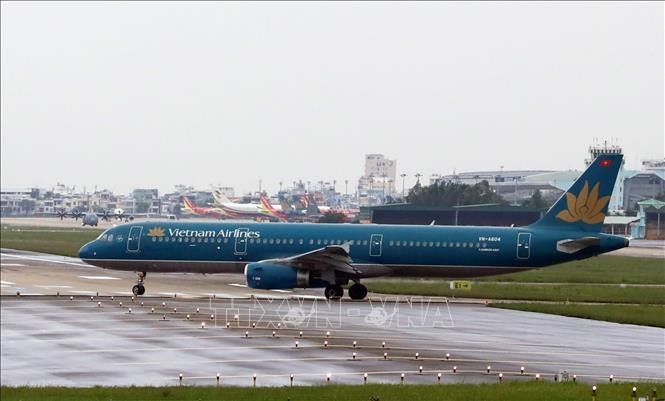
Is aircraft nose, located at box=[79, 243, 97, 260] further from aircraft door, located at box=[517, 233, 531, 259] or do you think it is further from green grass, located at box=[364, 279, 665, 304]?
aircraft door, located at box=[517, 233, 531, 259]

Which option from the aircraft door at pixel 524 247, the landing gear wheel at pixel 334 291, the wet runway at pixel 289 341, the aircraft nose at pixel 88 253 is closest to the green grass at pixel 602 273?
the aircraft door at pixel 524 247

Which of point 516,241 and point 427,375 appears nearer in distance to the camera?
point 427,375

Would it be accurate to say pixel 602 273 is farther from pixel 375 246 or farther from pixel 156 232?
pixel 156 232

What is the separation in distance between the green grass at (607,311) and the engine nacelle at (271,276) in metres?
9.38

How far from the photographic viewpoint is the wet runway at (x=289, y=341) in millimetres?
28516

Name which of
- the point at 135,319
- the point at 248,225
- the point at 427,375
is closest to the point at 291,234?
the point at 248,225

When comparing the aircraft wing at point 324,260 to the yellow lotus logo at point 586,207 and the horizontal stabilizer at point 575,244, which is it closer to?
the horizontal stabilizer at point 575,244

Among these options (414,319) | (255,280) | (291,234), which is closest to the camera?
(414,319)

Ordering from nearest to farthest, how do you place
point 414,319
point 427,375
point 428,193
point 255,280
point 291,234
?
1. point 427,375
2. point 414,319
3. point 255,280
4. point 291,234
5. point 428,193

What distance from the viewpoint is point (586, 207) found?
5156 cm

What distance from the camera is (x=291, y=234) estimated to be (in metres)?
53.5

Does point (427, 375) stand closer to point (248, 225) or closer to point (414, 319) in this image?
point (414, 319)

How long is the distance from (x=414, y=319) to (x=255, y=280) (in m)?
9.44

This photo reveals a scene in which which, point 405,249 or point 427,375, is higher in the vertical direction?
point 405,249
